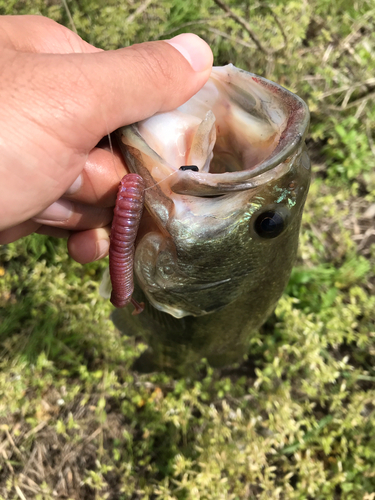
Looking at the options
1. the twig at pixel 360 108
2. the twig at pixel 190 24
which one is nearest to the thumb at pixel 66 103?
the twig at pixel 190 24

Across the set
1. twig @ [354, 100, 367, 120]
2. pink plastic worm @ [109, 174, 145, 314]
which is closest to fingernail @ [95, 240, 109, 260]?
pink plastic worm @ [109, 174, 145, 314]

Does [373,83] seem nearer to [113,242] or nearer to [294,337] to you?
[294,337]

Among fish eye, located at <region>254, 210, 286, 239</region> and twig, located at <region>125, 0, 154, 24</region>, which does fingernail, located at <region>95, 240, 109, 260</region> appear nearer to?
fish eye, located at <region>254, 210, 286, 239</region>

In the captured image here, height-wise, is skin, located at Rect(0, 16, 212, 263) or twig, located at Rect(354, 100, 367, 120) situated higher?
skin, located at Rect(0, 16, 212, 263)

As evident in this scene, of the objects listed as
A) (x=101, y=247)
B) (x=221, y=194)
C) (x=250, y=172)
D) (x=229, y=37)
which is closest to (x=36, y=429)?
(x=101, y=247)

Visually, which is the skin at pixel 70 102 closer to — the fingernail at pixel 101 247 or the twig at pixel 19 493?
the fingernail at pixel 101 247

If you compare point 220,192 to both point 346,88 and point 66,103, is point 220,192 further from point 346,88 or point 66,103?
point 346,88
